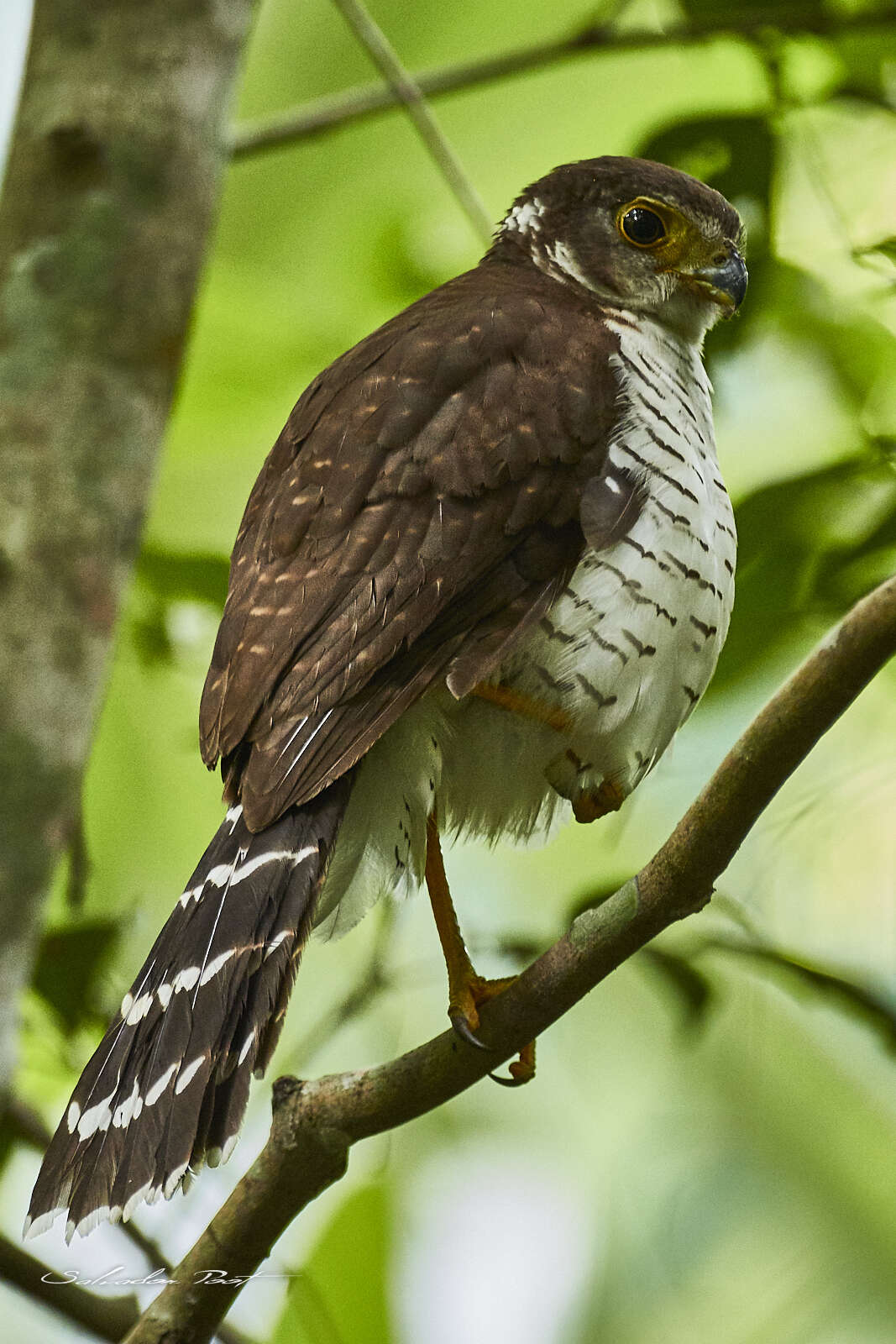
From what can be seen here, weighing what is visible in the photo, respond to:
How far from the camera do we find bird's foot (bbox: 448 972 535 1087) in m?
2.04

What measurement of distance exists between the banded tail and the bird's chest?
43 cm

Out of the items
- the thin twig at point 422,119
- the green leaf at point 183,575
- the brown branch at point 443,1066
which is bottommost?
the brown branch at point 443,1066

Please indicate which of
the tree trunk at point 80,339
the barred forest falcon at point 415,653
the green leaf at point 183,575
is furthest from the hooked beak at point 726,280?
the green leaf at point 183,575

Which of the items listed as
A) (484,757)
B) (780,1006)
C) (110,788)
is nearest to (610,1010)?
A: (780,1006)

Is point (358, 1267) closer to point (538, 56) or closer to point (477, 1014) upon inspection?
point (477, 1014)

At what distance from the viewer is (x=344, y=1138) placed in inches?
80.0

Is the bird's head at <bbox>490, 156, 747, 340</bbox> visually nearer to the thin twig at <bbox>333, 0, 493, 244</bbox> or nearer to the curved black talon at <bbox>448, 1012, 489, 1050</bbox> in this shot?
the thin twig at <bbox>333, 0, 493, 244</bbox>

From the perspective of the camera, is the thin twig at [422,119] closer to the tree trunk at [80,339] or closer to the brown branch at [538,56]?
the brown branch at [538,56]

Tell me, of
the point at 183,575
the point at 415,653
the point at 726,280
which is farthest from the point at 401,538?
the point at 726,280

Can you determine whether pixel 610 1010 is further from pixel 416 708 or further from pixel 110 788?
pixel 416 708

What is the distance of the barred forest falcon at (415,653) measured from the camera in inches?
81.0

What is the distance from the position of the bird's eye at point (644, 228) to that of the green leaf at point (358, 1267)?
6.19 feet

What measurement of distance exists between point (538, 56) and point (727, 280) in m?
0.64

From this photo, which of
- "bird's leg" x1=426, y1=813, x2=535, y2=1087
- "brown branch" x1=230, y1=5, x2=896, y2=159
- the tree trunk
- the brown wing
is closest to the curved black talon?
"bird's leg" x1=426, y1=813, x2=535, y2=1087
